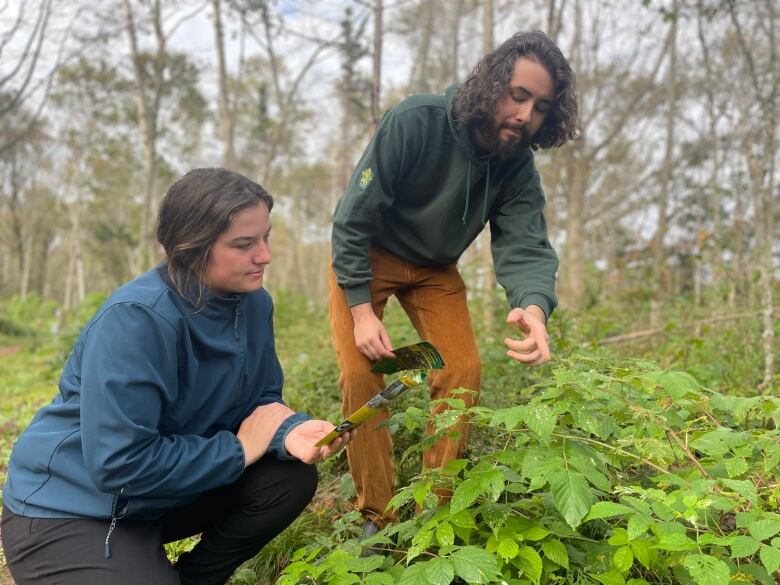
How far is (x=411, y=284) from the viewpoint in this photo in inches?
107

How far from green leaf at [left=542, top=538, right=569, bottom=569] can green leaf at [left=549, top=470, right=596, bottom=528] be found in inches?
8.3

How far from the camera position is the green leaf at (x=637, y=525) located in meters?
1.41

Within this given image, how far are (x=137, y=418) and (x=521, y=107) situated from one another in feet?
5.62

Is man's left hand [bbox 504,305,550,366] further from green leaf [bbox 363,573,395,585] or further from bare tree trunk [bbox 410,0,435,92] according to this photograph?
bare tree trunk [bbox 410,0,435,92]

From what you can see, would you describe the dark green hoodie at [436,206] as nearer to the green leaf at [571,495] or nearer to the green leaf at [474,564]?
the green leaf at [571,495]

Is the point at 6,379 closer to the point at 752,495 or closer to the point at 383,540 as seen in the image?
the point at 383,540

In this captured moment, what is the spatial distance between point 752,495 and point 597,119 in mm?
15916

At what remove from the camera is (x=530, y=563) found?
1698 millimetres

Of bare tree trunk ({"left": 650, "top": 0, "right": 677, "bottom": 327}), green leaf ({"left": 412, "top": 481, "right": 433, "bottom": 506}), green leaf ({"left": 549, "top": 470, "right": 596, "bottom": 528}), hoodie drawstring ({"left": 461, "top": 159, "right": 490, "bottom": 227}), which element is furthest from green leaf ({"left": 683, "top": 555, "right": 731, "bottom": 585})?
bare tree trunk ({"left": 650, "top": 0, "right": 677, "bottom": 327})

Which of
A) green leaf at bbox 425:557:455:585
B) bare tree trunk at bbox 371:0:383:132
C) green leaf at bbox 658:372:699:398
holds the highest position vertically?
bare tree trunk at bbox 371:0:383:132

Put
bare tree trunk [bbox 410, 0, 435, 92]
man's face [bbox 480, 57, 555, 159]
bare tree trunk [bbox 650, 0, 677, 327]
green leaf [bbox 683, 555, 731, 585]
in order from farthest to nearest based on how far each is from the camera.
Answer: bare tree trunk [bbox 410, 0, 435, 92] < bare tree trunk [bbox 650, 0, 677, 327] < man's face [bbox 480, 57, 555, 159] < green leaf [bbox 683, 555, 731, 585]

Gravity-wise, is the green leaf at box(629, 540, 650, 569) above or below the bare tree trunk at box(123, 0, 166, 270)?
below

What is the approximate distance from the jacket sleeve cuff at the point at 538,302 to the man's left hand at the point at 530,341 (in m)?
0.07

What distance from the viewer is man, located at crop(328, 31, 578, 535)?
232 cm
